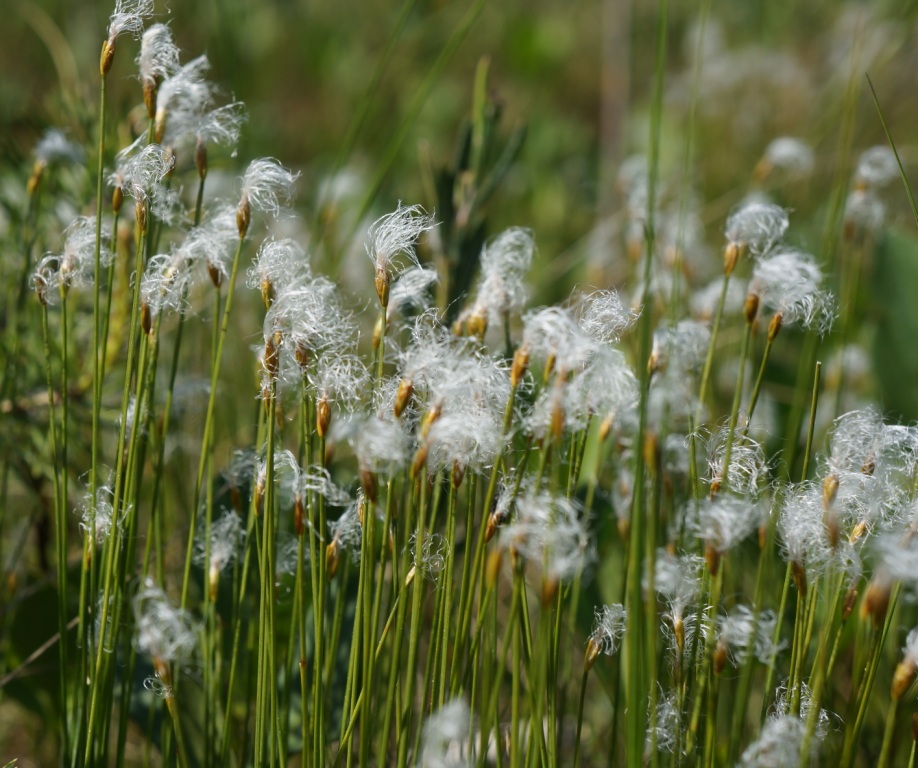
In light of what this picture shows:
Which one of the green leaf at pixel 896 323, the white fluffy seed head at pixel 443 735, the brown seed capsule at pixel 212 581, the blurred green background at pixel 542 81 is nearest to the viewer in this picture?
the white fluffy seed head at pixel 443 735

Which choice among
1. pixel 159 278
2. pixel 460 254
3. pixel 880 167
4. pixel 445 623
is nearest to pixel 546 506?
pixel 445 623

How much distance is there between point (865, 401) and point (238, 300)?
1024 mm

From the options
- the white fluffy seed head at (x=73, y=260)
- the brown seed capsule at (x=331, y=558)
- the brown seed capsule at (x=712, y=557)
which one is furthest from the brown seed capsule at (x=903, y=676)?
the white fluffy seed head at (x=73, y=260)

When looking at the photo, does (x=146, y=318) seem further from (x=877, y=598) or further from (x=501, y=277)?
(x=877, y=598)

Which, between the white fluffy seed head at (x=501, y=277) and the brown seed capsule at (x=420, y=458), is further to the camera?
the white fluffy seed head at (x=501, y=277)

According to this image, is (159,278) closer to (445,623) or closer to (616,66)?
(445,623)

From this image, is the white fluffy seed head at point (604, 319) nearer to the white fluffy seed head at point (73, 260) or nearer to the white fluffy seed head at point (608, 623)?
the white fluffy seed head at point (608, 623)

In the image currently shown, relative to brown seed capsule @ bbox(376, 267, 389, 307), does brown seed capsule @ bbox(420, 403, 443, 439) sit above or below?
below

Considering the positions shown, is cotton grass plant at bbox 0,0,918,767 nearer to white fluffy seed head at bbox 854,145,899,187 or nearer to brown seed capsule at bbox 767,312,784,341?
brown seed capsule at bbox 767,312,784,341

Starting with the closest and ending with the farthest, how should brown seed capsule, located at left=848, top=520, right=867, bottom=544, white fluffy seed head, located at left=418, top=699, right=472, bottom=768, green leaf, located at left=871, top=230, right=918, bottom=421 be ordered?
white fluffy seed head, located at left=418, top=699, right=472, bottom=768 < brown seed capsule, located at left=848, top=520, right=867, bottom=544 < green leaf, located at left=871, top=230, right=918, bottom=421

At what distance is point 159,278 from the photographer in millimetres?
616

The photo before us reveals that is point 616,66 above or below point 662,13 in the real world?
above

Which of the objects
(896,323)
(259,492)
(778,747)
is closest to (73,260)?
(259,492)

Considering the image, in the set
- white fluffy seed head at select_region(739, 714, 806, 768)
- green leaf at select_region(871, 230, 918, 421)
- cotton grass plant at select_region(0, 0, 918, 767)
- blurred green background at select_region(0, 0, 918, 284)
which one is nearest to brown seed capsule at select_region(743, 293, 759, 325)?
cotton grass plant at select_region(0, 0, 918, 767)
